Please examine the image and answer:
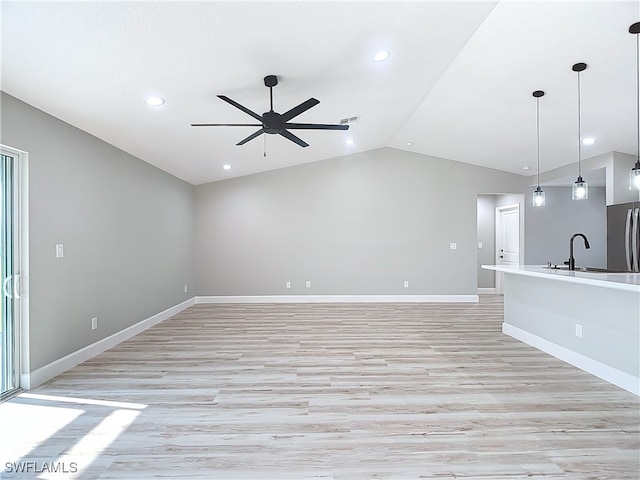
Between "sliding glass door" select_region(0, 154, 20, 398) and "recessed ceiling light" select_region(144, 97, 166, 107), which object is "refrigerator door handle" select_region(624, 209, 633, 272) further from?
"sliding glass door" select_region(0, 154, 20, 398)

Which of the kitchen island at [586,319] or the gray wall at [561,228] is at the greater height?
the gray wall at [561,228]

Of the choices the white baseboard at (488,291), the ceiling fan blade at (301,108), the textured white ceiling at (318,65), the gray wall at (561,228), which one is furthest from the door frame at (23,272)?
the white baseboard at (488,291)

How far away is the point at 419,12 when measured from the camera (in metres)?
2.76

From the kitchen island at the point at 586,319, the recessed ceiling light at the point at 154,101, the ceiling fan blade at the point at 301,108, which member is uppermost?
the recessed ceiling light at the point at 154,101

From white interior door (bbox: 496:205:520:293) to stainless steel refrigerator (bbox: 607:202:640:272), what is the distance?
7.97 feet

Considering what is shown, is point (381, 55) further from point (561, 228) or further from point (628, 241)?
point (561, 228)

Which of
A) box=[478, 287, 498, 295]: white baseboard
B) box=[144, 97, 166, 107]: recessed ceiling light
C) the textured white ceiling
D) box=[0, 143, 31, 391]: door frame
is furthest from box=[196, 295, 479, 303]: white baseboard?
box=[144, 97, 166, 107]: recessed ceiling light

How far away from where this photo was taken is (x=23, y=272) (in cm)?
300

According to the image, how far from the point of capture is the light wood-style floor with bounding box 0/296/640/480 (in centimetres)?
197

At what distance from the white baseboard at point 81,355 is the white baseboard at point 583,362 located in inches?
193

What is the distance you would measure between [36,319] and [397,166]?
20.2 feet

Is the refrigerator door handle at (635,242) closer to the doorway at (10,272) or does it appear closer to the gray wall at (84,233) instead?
the gray wall at (84,233)

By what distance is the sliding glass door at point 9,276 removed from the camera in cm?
290

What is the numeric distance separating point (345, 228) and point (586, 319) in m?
4.44
